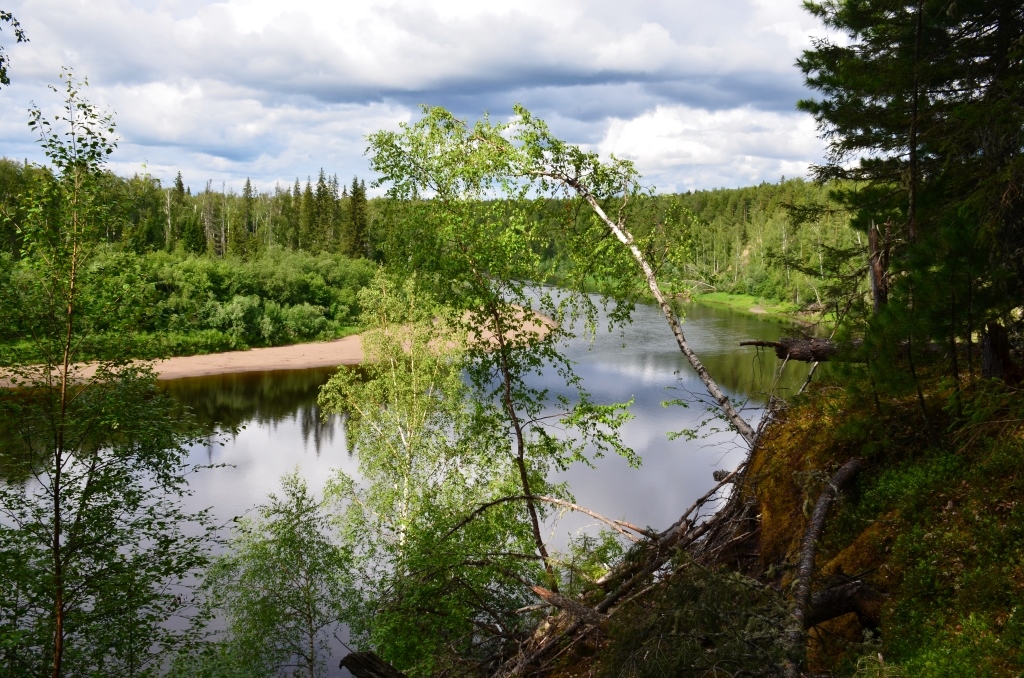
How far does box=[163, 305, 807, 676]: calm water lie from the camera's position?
18.5 meters

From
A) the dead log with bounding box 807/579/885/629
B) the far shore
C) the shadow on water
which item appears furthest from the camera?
the far shore

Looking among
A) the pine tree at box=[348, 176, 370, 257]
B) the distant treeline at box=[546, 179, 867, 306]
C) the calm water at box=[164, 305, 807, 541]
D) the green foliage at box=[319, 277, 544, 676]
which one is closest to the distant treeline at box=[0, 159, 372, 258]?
the pine tree at box=[348, 176, 370, 257]

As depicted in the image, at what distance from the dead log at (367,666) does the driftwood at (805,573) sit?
129 inches

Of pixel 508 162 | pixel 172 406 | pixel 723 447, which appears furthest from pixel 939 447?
pixel 723 447

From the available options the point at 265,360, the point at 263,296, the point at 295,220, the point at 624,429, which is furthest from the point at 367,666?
the point at 295,220

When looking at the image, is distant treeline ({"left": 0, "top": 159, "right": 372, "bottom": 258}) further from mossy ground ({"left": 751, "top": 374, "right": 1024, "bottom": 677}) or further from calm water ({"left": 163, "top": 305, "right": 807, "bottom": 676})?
mossy ground ({"left": 751, "top": 374, "right": 1024, "bottom": 677})

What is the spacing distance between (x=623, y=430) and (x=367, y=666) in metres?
20.3

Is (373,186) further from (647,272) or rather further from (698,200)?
(698,200)

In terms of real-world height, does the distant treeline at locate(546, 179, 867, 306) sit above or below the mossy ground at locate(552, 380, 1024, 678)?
above

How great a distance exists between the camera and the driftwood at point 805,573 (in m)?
2.93

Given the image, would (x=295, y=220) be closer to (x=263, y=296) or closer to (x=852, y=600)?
(x=263, y=296)

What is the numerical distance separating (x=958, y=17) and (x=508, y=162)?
5734 millimetres

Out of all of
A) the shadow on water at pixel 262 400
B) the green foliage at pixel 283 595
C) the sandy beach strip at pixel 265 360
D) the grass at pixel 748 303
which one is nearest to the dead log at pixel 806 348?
the green foliage at pixel 283 595

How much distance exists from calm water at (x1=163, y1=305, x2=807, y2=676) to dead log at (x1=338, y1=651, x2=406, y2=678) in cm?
330
